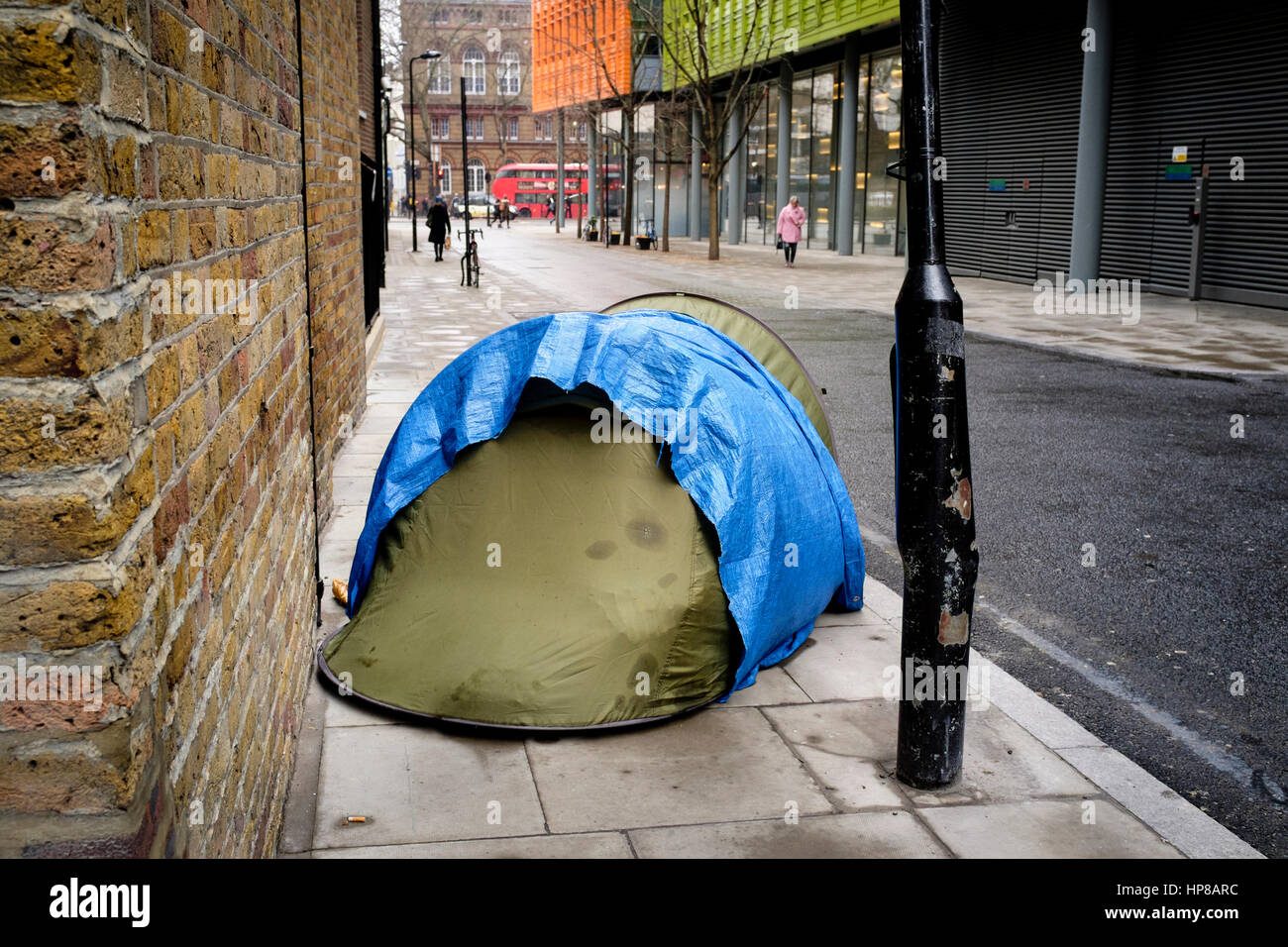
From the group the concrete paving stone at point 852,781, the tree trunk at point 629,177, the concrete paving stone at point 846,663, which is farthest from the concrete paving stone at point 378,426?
the tree trunk at point 629,177

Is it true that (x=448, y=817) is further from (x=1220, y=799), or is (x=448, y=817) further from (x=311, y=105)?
(x=311, y=105)

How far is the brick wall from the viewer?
55.5 inches

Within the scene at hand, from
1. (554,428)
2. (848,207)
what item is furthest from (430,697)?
(848,207)

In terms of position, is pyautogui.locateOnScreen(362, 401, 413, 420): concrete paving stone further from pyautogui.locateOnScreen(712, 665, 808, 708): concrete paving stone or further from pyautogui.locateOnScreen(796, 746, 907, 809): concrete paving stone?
pyautogui.locateOnScreen(796, 746, 907, 809): concrete paving stone

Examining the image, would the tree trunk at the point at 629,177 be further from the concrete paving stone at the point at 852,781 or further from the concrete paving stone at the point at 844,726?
the concrete paving stone at the point at 852,781

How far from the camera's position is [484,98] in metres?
91.2

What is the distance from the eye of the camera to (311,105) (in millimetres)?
6473

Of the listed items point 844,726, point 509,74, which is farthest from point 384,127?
point 509,74

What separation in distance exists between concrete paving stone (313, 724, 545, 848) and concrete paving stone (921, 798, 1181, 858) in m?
1.18

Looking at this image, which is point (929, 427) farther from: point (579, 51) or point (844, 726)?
point (579, 51)

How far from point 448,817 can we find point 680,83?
44.3 meters

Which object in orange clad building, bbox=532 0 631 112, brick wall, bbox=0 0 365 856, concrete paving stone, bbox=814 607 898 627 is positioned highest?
orange clad building, bbox=532 0 631 112

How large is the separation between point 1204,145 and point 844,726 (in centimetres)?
1806

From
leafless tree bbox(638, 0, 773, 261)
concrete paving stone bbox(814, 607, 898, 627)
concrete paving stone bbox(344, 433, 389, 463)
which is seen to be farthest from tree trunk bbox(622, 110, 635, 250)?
concrete paving stone bbox(814, 607, 898, 627)
